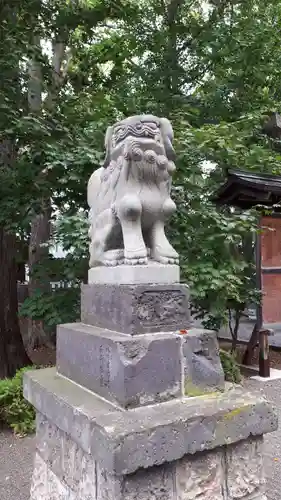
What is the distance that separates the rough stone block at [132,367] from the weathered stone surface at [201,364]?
45 millimetres

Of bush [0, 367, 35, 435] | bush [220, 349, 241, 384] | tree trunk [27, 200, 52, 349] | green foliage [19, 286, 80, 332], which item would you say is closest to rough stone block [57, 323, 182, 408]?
green foliage [19, 286, 80, 332]

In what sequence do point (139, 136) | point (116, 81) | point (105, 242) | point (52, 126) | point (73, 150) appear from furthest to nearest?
point (116, 81) → point (52, 126) → point (73, 150) → point (105, 242) → point (139, 136)

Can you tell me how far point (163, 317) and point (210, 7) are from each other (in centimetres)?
798

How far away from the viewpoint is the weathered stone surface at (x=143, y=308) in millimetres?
2039

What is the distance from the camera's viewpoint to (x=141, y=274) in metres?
2.11

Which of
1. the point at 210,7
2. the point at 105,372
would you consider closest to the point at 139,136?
the point at 105,372

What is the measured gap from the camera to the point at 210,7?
805cm

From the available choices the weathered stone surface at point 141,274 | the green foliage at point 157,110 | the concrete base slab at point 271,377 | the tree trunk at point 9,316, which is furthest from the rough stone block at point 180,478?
the concrete base slab at point 271,377

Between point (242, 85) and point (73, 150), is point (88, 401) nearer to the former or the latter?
point (73, 150)

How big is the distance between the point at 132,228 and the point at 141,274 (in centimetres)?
26

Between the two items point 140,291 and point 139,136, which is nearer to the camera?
point 140,291

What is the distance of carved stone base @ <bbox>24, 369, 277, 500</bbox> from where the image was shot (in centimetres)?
173

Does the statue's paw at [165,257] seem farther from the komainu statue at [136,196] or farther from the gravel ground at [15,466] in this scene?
the gravel ground at [15,466]

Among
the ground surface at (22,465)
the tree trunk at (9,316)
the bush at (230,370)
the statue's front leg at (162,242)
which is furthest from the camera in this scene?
the tree trunk at (9,316)
